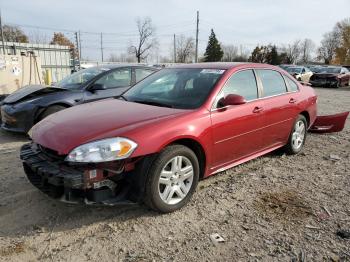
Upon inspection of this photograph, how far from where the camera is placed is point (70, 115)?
12.7ft

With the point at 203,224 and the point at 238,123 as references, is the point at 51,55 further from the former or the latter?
the point at 203,224

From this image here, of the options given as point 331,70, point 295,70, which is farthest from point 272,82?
point 331,70

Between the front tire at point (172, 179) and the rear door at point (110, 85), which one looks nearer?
the front tire at point (172, 179)

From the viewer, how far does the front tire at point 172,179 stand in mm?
3287

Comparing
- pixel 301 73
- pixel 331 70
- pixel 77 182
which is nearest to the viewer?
pixel 77 182

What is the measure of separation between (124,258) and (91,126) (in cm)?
132

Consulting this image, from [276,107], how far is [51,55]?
46.2 feet

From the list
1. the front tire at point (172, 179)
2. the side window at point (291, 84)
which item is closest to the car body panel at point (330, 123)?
the side window at point (291, 84)

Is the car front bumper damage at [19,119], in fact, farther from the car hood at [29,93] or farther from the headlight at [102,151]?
the headlight at [102,151]

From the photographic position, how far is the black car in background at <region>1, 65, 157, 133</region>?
6363 millimetres

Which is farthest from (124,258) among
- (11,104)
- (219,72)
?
(11,104)

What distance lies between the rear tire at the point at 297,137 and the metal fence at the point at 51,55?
13181 millimetres

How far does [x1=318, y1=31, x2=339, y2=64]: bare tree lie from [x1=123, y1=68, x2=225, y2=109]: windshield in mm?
85584

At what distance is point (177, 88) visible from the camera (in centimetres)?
435
